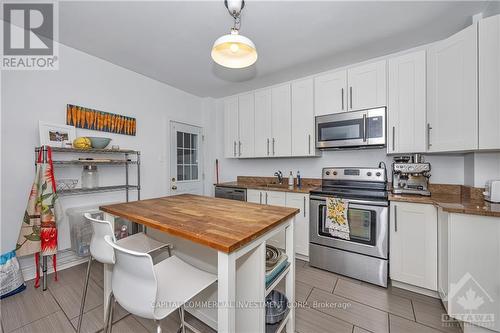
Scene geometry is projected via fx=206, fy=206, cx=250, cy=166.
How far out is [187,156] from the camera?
3.89 metres

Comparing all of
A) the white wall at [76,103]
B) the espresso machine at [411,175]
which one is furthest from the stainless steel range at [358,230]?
the white wall at [76,103]

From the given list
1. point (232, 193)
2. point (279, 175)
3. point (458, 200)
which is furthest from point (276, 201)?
point (458, 200)

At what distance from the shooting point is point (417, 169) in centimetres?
208

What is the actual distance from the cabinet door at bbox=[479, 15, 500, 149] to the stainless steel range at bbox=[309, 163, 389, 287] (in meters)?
0.88

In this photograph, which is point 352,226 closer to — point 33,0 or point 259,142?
point 259,142

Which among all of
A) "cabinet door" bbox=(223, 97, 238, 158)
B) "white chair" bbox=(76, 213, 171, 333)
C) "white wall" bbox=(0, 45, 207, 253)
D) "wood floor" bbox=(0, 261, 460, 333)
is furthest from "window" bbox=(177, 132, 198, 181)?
"white chair" bbox=(76, 213, 171, 333)

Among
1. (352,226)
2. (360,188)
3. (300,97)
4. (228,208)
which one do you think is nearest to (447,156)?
(360,188)

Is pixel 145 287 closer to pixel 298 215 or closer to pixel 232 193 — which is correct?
pixel 298 215

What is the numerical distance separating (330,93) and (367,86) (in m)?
0.43

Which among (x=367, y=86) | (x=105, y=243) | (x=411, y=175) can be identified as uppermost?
(x=367, y=86)

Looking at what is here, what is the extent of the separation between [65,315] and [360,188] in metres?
3.13

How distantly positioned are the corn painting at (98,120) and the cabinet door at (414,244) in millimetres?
3410

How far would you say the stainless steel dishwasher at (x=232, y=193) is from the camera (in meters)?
3.18

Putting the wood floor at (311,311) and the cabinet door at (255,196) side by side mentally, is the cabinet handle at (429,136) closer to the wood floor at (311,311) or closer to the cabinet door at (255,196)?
the wood floor at (311,311)
